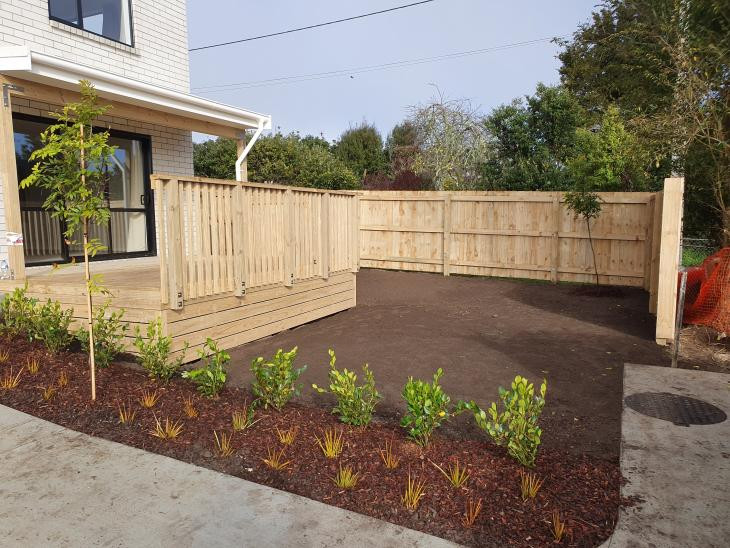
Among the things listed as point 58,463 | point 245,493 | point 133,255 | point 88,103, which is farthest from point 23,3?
point 245,493

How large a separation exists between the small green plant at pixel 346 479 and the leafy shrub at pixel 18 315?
4.02 metres

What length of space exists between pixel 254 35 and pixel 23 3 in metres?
14.3

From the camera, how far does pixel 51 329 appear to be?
16.9 ft

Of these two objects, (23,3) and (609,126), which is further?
(609,126)

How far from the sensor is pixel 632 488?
9.32 feet

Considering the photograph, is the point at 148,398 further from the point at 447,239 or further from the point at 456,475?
the point at 447,239

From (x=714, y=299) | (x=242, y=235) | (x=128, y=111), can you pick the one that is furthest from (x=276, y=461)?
(x=128, y=111)

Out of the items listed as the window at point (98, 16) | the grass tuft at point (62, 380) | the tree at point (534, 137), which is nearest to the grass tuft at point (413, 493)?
the grass tuft at point (62, 380)

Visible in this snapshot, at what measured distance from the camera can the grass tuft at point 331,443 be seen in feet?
10.7

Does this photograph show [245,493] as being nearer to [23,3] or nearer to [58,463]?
[58,463]

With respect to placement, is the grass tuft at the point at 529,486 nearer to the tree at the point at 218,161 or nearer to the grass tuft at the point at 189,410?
the grass tuft at the point at 189,410

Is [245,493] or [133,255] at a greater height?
[133,255]

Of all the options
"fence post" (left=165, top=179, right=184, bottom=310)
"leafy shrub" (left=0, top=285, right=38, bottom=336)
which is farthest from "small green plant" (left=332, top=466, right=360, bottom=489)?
"leafy shrub" (left=0, top=285, right=38, bottom=336)

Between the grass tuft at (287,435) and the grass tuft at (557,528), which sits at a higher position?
the grass tuft at (287,435)
